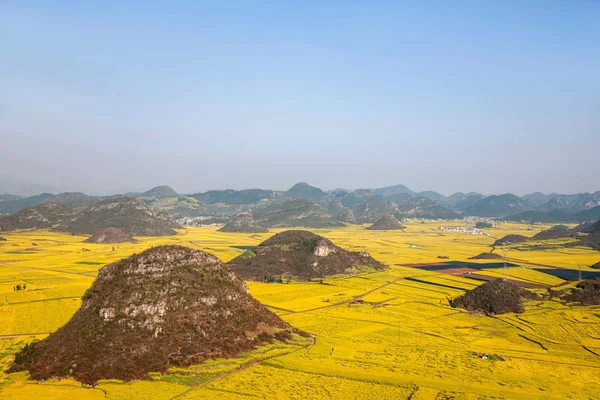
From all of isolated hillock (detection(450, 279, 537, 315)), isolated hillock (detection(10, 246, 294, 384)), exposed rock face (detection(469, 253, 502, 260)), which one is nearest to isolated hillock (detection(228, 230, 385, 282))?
isolated hillock (detection(450, 279, 537, 315))

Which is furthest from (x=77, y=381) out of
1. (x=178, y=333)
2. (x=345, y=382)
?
(x=345, y=382)

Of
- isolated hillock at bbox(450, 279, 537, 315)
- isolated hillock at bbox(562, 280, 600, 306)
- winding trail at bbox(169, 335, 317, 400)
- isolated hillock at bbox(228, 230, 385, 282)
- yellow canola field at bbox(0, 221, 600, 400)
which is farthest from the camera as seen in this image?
isolated hillock at bbox(228, 230, 385, 282)

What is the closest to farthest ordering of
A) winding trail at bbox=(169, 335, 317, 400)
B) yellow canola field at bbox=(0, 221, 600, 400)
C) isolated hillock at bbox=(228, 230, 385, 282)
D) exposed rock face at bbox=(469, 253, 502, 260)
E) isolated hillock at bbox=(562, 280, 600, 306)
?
winding trail at bbox=(169, 335, 317, 400)
yellow canola field at bbox=(0, 221, 600, 400)
isolated hillock at bbox=(562, 280, 600, 306)
isolated hillock at bbox=(228, 230, 385, 282)
exposed rock face at bbox=(469, 253, 502, 260)

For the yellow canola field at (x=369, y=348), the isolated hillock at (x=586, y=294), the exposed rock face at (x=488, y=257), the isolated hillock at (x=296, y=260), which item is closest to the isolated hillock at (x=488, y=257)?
the exposed rock face at (x=488, y=257)

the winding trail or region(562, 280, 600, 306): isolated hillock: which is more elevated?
region(562, 280, 600, 306): isolated hillock

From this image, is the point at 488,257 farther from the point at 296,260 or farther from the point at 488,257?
the point at 296,260

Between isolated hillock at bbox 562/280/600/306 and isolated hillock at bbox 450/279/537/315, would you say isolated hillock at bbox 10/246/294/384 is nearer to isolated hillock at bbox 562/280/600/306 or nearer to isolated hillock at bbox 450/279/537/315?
isolated hillock at bbox 450/279/537/315
